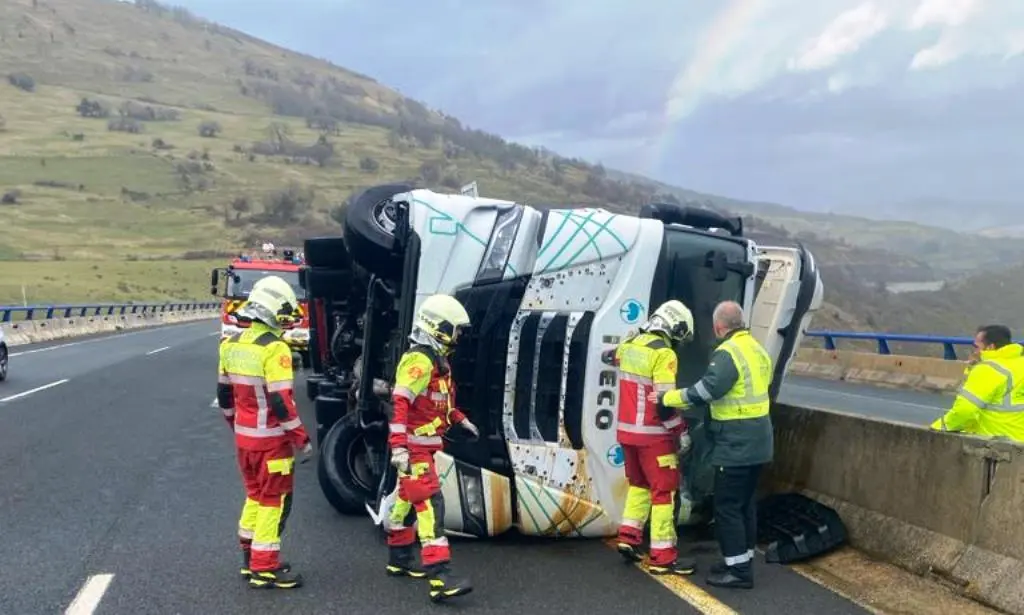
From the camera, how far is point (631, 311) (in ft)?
21.7

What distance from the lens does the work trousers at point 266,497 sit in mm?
5914

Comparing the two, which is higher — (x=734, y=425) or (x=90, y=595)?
(x=734, y=425)

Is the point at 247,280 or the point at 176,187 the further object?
the point at 176,187

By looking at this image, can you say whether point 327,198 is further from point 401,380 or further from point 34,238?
point 401,380

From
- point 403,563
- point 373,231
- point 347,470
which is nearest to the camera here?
point 403,563

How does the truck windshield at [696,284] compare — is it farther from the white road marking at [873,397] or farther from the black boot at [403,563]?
the white road marking at [873,397]

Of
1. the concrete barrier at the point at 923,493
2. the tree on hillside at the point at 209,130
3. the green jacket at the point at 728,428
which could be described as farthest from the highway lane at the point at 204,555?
the tree on hillside at the point at 209,130

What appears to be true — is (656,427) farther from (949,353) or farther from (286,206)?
(286,206)

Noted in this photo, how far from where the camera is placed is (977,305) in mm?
49344

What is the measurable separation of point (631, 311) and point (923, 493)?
212cm

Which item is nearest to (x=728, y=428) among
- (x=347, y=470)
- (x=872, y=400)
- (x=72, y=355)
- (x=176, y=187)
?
(x=347, y=470)

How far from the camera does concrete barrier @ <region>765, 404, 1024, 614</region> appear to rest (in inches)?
211

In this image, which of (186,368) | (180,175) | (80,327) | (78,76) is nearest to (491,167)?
(180,175)

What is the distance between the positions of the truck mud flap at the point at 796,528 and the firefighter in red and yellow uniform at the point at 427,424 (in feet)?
7.48
